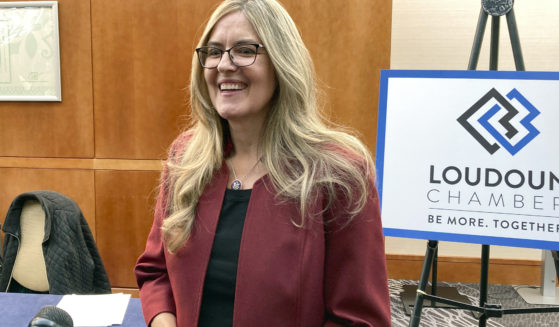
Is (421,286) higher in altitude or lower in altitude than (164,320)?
lower

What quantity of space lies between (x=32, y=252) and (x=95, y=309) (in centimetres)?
102

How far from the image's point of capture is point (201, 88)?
1246 millimetres

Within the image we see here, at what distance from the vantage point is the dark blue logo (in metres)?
1.89

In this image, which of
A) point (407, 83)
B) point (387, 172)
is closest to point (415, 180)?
point (387, 172)

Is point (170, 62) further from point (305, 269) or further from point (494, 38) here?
point (305, 269)

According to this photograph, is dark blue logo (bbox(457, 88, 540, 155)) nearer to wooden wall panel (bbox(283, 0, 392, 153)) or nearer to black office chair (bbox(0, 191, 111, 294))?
wooden wall panel (bbox(283, 0, 392, 153))

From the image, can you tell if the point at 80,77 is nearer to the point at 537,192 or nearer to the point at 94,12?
the point at 94,12

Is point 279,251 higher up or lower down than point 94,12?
lower down

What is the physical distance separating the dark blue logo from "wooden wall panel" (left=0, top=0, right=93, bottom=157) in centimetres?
254

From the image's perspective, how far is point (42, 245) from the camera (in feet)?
7.41

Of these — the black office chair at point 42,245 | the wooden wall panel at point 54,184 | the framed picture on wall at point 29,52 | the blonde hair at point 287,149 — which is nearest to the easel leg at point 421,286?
the blonde hair at point 287,149

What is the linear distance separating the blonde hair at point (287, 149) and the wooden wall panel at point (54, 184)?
226cm

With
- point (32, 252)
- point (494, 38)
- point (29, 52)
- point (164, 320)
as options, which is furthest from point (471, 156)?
point (29, 52)

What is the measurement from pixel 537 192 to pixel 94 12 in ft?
9.55
